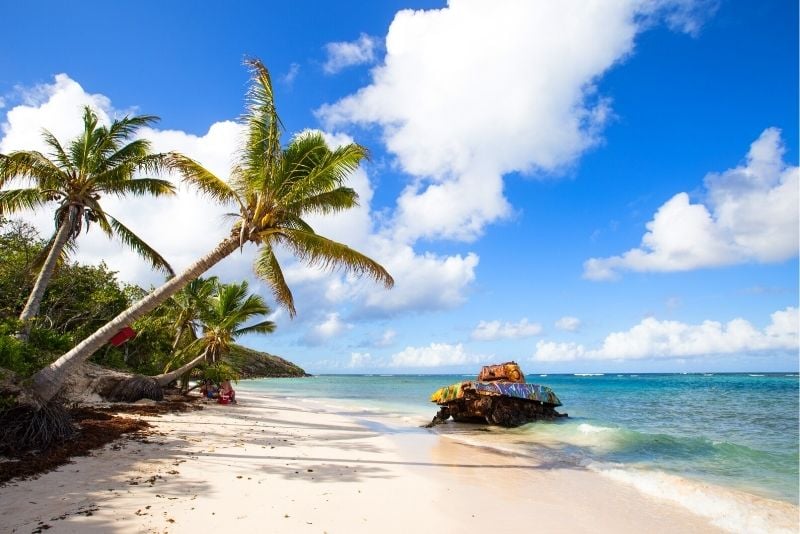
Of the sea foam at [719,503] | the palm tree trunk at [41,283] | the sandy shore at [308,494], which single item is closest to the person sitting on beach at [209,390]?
the palm tree trunk at [41,283]

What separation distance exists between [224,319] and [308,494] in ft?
58.0

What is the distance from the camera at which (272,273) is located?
13.3 m

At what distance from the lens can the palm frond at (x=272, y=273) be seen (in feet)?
43.4

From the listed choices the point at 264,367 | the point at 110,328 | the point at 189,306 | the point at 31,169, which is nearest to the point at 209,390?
the point at 189,306

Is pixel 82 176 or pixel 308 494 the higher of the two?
pixel 82 176

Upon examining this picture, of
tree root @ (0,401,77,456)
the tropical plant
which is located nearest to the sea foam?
tree root @ (0,401,77,456)

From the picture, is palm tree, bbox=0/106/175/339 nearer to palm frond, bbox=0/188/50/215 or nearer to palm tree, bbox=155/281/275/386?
palm frond, bbox=0/188/50/215

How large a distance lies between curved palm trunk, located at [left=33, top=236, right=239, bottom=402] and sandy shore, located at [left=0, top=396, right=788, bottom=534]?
1668 mm

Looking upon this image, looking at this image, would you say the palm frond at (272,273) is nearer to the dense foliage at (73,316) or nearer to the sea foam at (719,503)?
the dense foliage at (73,316)

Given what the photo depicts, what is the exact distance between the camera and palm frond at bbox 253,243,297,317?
521 inches

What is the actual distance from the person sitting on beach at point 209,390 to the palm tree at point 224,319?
134cm

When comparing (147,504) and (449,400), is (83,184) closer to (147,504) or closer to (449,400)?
(147,504)

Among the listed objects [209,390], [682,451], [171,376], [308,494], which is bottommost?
[682,451]

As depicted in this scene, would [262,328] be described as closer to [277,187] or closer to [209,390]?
[209,390]
